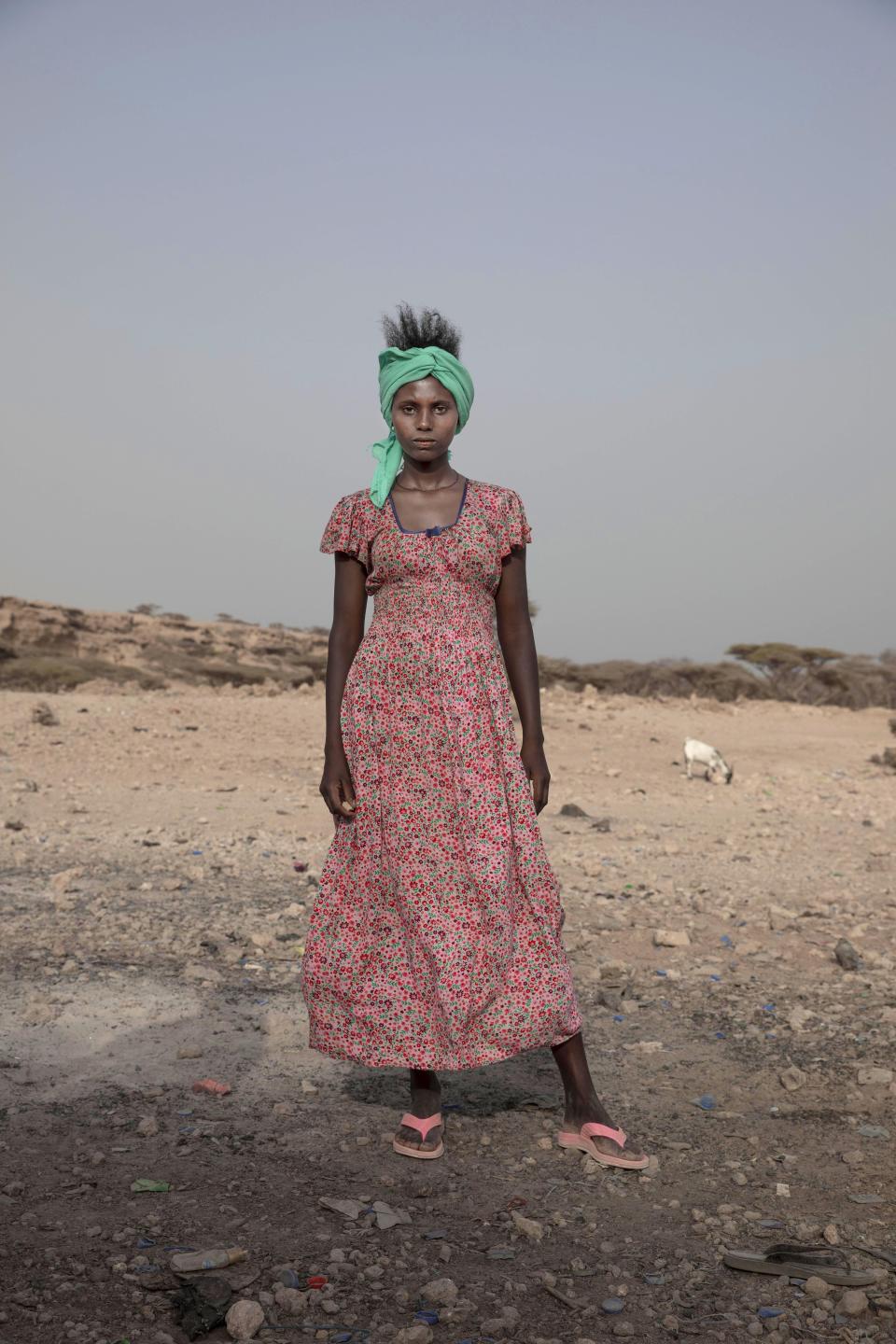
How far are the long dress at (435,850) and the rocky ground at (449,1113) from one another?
1.19 ft

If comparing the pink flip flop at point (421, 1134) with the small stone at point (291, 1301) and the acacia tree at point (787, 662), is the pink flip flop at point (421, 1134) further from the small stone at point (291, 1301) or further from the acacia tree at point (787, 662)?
the acacia tree at point (787, 662)

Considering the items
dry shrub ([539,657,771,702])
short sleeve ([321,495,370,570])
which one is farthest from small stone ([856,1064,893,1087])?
dry shrub ([539,657,771,702])

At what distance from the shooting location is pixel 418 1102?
298 cm

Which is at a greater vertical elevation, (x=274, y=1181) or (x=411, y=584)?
(x=411, y=584)

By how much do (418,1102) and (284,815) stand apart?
473cm

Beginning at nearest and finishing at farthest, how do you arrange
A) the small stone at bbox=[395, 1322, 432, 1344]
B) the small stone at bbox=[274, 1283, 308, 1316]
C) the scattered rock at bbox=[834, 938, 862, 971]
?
the small stone at bbox=[395, 1322, 432, 1344]
the small stone at bbox=[274, 1283, 308, 1316]
the scattered rock at bbox=[834, 938, 862, 971]

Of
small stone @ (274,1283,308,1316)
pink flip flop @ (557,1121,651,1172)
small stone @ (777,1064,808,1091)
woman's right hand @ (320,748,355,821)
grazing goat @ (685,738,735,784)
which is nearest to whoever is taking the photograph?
small stone @ (274,1283,308,1316)

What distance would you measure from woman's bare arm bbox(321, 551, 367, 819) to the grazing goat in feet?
23.9

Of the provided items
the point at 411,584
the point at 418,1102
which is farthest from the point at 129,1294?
the point at 411,584

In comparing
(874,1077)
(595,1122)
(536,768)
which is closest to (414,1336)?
(595,1122)

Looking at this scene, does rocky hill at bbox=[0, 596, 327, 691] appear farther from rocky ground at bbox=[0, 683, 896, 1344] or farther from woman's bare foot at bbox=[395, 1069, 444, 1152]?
woman's bare foot at bbox=[395, 1069, 444, 1152]

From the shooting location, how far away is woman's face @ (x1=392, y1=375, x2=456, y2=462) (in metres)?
2.94

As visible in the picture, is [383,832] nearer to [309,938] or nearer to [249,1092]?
[309,938]

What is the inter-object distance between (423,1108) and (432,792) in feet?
2.77
